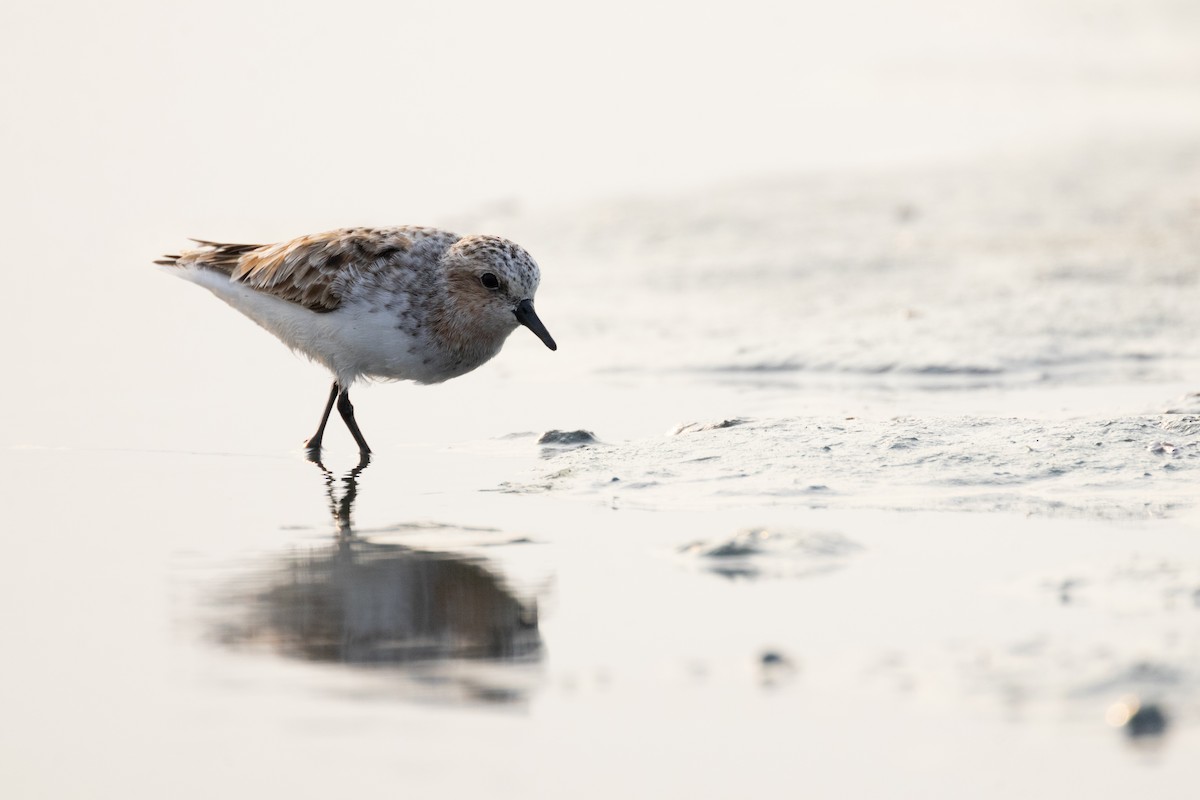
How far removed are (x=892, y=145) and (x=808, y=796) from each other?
56.4 feet

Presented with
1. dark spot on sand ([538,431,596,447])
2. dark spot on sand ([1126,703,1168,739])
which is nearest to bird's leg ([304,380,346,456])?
dark spot on sand ([538,431,596,447])

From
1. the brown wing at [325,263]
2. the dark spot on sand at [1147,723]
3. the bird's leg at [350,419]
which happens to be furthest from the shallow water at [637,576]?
the brown wing at [325,263]

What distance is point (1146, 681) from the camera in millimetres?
4004

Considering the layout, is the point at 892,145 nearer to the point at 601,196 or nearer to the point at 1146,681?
the point at 601,196

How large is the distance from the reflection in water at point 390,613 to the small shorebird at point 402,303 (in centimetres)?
229

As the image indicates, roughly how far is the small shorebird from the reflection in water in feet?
7.51

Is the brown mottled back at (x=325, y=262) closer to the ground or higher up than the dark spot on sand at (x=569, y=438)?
higher up

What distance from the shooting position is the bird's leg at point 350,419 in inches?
311

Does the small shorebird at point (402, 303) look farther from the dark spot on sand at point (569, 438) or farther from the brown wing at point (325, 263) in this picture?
the dark spot on sand at point (569, 438)

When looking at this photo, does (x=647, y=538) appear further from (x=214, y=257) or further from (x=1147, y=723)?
(x=214, y=257)

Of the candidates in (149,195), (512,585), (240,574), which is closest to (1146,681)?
(512,585)

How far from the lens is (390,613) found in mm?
4805

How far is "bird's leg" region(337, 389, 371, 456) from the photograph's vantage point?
7.89 metres

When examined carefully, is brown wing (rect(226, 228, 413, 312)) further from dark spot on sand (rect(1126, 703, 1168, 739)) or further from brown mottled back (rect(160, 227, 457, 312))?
dark spot on sand (rect(1126, 703, 1168, 739))
